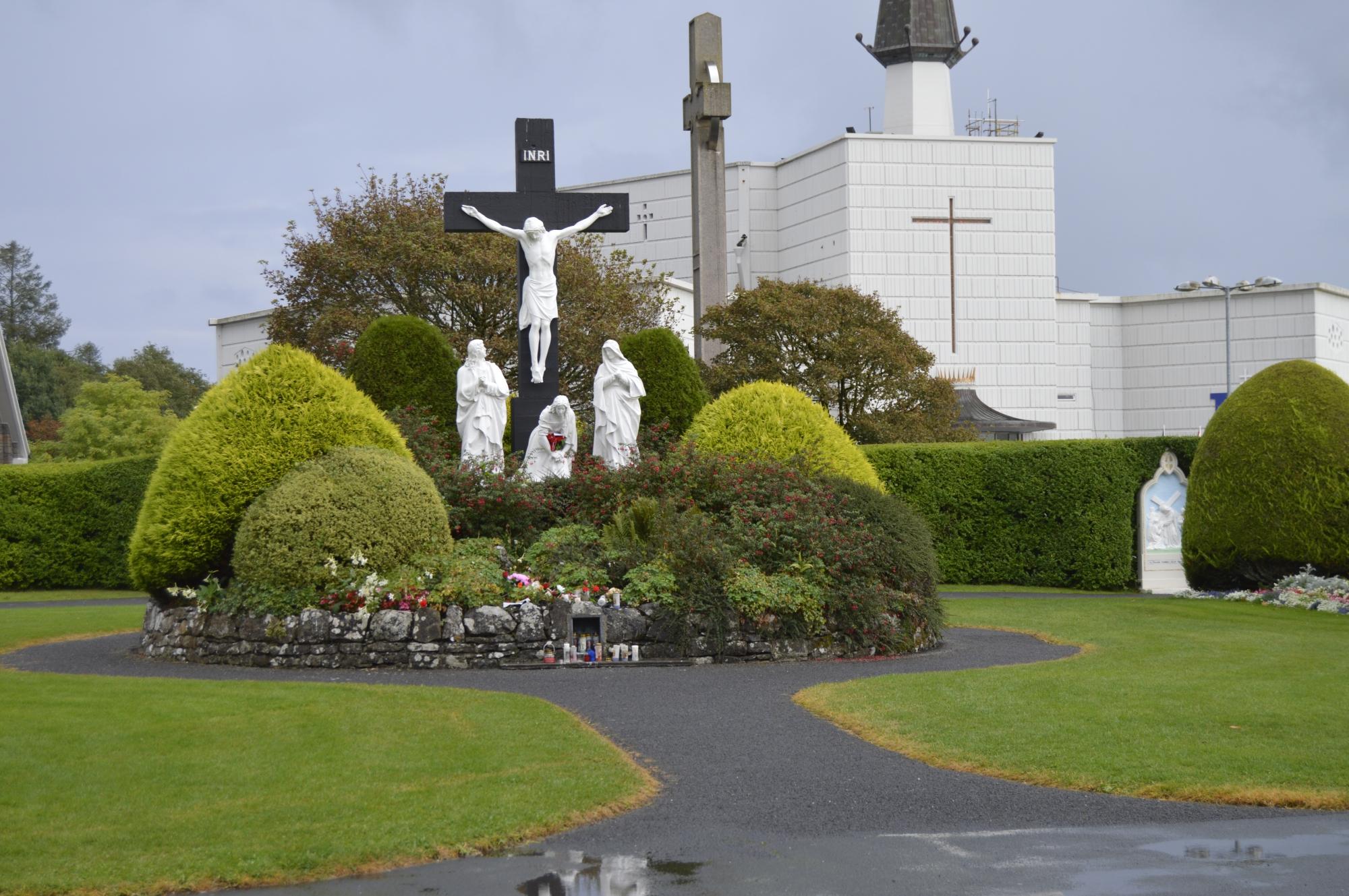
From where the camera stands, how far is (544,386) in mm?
19422

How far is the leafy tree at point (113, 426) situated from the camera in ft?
126

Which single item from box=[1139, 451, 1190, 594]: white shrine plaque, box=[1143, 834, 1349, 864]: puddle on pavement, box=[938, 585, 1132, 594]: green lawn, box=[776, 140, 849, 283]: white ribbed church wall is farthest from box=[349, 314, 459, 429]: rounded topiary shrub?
box=[776, 140, 849, 283]: white ribbed church wall

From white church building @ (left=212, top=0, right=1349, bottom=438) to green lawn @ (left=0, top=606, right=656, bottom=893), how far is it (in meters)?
43.9

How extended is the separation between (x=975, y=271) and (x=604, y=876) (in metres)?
53.8

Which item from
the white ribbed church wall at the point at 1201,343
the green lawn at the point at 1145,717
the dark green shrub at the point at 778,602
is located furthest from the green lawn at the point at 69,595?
the white ribbed church wall at the point at 1201,343

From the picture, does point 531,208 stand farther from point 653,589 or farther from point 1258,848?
point 1258,848

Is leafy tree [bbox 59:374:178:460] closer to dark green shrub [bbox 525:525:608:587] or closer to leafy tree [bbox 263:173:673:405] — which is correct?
leafy tree [bbox 263:173:673:405]

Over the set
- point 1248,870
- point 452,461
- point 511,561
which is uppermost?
point 452,461

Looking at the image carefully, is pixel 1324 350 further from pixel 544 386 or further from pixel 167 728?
pixel 167 728

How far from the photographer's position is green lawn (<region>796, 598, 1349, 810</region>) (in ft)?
25.8

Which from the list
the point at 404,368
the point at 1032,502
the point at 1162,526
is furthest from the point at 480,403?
the point at 1162,526

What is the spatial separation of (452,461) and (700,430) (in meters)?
3.31

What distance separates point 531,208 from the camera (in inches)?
767

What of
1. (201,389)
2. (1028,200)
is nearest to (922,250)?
(1028,200)
